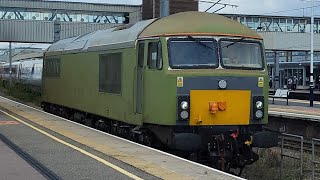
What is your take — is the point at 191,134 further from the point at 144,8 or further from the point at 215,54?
the point at 144,8

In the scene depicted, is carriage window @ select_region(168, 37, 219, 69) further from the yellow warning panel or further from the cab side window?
the yellow warning panel

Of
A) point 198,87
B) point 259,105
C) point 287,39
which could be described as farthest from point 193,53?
point 287,39

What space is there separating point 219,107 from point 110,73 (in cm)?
396

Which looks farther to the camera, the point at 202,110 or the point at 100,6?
the point at 100,6

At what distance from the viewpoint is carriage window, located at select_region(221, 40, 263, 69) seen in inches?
444

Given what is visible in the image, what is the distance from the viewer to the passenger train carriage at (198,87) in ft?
35.5

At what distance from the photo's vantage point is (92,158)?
34.7 feet

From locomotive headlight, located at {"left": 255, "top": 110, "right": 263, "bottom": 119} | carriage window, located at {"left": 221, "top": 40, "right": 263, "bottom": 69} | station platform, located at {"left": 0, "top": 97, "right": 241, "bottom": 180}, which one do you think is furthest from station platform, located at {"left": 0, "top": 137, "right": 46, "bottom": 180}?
locomotive headlight, located at {"left": 255, "top": 110, "right": 263, "bottom": 119}

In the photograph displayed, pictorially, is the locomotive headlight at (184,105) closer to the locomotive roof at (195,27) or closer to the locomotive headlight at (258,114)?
the locomotive roof at (195,27)

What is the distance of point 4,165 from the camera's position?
32.7 ft

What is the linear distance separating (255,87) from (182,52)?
70.2 inches

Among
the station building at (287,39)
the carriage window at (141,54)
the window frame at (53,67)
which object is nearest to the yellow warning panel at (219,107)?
the carriage window at (141,54)

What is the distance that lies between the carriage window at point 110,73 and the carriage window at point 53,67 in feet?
23.1

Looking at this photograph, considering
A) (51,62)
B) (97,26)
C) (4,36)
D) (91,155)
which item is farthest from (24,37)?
(91,155)
